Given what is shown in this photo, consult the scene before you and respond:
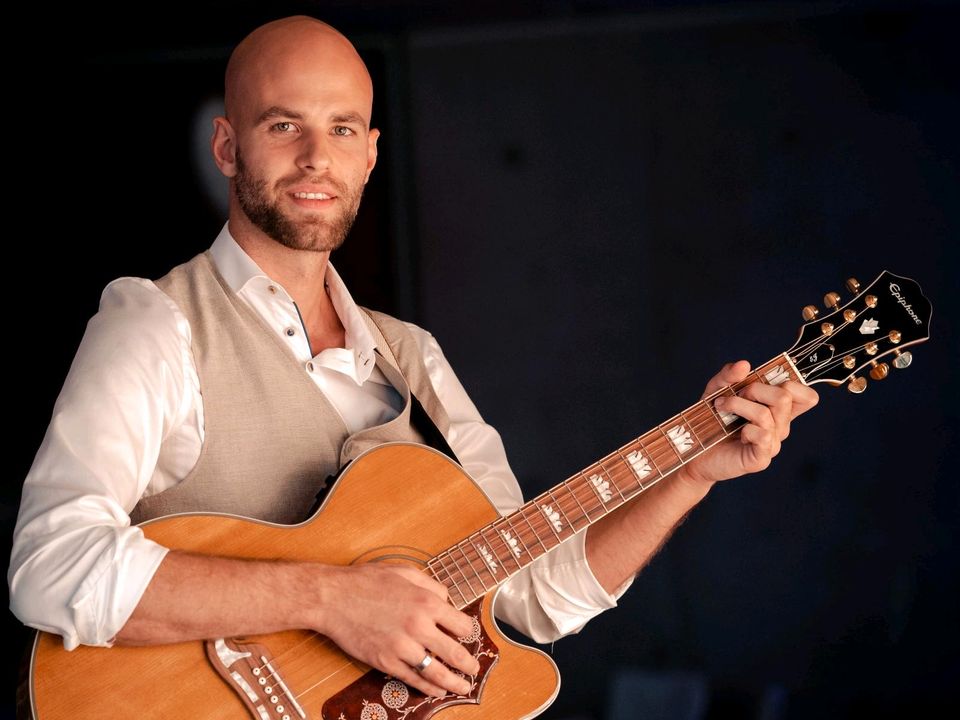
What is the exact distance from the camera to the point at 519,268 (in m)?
3.66

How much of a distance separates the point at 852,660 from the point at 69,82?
2883 mm

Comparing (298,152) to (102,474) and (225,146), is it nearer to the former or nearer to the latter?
(225,146)

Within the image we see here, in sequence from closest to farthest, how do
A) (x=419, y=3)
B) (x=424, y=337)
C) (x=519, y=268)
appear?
(x=424, y=337) < (x=419, y=3) < (x=519, y=268)

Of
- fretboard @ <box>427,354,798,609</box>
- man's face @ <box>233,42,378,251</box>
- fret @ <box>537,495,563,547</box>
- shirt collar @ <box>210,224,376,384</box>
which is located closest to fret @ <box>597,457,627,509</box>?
fretboard @ <box>427,354,798,609</box>

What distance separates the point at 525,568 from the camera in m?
2.18

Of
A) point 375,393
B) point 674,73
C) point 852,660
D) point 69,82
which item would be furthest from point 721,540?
point 69,82

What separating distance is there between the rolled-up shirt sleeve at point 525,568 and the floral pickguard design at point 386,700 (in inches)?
14.9

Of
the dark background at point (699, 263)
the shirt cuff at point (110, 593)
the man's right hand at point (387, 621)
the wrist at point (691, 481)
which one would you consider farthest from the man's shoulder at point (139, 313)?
the dark background at point (699, 263)

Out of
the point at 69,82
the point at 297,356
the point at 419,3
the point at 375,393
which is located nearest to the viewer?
the point at 297,356

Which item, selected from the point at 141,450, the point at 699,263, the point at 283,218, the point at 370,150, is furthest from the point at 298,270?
the point at 699,263

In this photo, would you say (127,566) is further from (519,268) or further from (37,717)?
(519,268)

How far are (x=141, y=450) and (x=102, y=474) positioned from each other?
92 mm

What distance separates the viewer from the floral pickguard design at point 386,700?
1.69 meters

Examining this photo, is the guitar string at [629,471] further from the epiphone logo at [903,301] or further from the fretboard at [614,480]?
the epiphone logo at [903,301]
